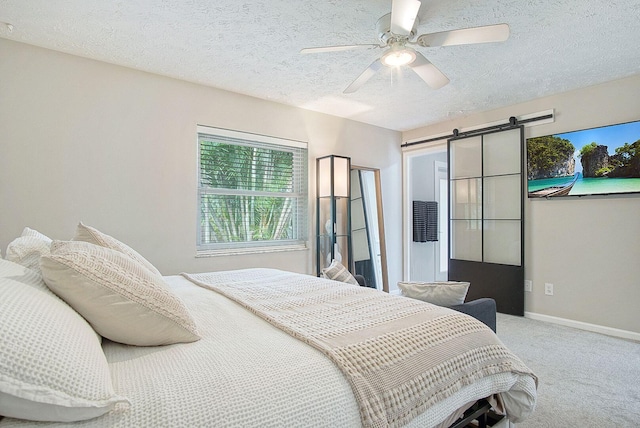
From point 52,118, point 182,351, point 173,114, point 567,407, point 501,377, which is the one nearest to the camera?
point 182,351

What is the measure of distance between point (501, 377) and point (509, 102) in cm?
360

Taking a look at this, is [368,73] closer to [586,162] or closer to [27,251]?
[27,251]

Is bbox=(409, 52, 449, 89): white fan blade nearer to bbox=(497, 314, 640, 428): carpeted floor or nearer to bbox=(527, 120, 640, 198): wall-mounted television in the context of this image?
bbox=(527, 120, 640, 198): wall-mounted television

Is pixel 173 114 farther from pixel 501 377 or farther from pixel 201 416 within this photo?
pixel 501 377

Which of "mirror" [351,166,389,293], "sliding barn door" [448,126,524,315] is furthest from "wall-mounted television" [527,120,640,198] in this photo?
"mirror" [351,166,389,293]

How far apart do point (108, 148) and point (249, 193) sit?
55.4 inches

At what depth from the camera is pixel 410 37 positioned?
7.30 ft

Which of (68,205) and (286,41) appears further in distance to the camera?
(68,205)

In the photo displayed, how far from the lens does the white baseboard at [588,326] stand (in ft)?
10.5

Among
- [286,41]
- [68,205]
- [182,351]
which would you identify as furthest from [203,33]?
[182,351]

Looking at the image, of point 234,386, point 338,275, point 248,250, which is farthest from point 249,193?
point 234,386

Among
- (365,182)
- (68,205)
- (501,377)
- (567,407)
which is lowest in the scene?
(567,407)

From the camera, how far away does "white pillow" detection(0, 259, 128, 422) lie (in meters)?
0.65

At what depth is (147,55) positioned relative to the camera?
2.80 meters
